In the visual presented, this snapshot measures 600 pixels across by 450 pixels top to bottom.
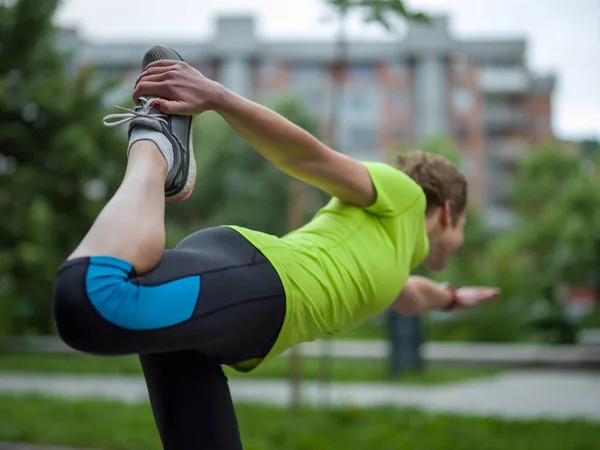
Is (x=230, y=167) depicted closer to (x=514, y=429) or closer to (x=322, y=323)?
(x=514, y=429)

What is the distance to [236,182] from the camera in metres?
29.8

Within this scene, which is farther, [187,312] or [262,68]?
[262,68]

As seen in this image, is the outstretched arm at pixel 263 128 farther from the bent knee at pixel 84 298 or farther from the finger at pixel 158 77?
the bent knee at pixel 84 298

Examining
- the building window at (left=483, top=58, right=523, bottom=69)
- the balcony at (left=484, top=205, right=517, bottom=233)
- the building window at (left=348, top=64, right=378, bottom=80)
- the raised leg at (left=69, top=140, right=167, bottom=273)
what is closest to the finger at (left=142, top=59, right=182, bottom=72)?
the raised leg at (left=69, top=140, right=167, bottom=273)

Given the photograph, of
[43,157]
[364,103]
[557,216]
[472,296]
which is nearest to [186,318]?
[472,296]

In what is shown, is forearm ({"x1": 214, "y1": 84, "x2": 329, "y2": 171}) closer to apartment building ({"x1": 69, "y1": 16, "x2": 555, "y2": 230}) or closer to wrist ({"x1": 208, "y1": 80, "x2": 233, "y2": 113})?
wrist ({"x1": 208, "y1": 80, "x2": 233, "y2": 113})

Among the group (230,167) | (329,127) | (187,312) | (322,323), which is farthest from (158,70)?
(230,167)

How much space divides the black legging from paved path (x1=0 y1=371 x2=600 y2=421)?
5844 millimetres

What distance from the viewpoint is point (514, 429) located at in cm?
671

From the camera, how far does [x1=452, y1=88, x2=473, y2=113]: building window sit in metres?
44.2

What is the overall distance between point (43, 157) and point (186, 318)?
11.7 meters

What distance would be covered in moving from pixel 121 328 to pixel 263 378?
34.6 ft

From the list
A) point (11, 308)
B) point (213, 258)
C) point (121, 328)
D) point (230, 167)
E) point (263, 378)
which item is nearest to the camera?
point (121, 328)

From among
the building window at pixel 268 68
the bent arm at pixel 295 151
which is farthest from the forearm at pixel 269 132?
the building window at pixel 268 68
